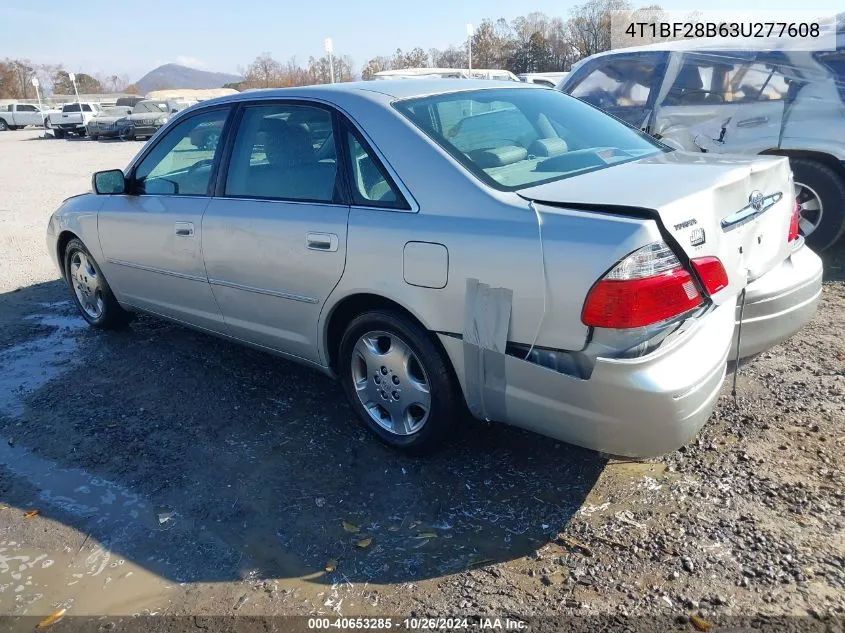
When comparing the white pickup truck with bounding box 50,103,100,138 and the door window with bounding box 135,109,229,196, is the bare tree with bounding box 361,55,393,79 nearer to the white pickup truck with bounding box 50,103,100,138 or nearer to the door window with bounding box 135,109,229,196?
the white pickup truck with bounding box 50,103,100,138

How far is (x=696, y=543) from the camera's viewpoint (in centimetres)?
258

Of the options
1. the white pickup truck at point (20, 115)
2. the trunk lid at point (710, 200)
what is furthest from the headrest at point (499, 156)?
the white pickup truck at point (20, 115)

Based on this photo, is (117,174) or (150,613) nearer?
(150,613)

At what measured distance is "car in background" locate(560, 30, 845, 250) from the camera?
557 centimetres

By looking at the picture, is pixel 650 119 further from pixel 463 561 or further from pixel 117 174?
pixel 463 561

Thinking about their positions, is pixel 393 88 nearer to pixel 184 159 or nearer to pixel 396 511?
pixel 184 159

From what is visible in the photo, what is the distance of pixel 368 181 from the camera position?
314 centimetres

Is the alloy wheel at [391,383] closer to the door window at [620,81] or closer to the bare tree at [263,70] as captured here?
the door window at [620,81]

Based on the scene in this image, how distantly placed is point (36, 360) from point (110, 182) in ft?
4.51

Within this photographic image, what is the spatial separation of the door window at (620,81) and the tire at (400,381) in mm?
4460

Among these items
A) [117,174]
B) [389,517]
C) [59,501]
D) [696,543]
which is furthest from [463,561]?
[117,174]

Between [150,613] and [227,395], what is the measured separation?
1720mm

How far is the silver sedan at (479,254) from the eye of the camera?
241 centimetres

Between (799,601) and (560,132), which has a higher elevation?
(560,132)
